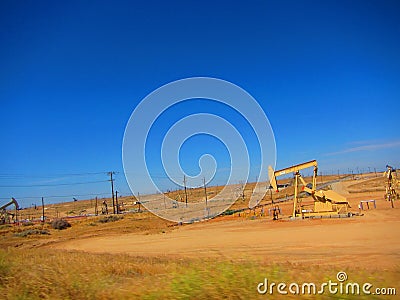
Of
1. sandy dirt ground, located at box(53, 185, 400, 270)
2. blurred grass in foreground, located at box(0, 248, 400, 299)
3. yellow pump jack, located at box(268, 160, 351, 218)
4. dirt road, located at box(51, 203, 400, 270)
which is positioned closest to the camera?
Answer: blurred grass in foreground, located at box(0, 248, 400, 299)

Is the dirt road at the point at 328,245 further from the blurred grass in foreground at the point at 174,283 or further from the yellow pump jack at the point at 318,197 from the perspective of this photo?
the blurred grass in foreground at the point at 174,283

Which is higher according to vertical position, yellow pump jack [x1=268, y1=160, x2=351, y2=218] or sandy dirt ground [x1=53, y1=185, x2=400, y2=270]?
yellow pump jack [x1=268, y1=160, x2=351, y2=218]

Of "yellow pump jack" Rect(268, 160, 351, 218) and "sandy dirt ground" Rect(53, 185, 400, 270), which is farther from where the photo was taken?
"yellow pump jack" Rect(268, 160, 351, 218)

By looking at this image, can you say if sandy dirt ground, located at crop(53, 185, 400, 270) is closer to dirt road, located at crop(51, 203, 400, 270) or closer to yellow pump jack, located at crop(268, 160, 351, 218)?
dirt road, located at crop(51, 203, 400, 270)

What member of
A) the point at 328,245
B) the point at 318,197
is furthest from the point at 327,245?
the point at 318,197

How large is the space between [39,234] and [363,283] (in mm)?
33105

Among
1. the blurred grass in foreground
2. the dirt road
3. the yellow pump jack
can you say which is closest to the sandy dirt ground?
the dirt road

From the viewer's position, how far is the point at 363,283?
4316mm

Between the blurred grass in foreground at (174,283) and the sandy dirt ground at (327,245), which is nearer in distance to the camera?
the blurred grass in foreground at (174,283)

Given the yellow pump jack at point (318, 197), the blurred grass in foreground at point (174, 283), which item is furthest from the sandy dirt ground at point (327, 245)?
the blurred grass in foreground at point (174, 283)

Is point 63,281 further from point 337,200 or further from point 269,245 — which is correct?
point 337,200

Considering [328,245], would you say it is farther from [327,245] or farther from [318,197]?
[318,197]

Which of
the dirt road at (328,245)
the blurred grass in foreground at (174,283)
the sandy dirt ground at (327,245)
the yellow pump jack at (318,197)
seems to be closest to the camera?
the blurred grass in foreground at (174,283)

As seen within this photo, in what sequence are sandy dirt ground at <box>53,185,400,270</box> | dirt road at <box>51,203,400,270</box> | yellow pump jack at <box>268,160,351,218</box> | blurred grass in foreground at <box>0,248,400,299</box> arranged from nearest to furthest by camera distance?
1. blurred grass in foreground at <box>0,248,400,299</box>
2. sandy dirt ground at <box>53,185,400,270</box>
3. dirt road at <box>51,203,400,270</box>
4. yellow pump jack at <box>268,160,351,218</box>
